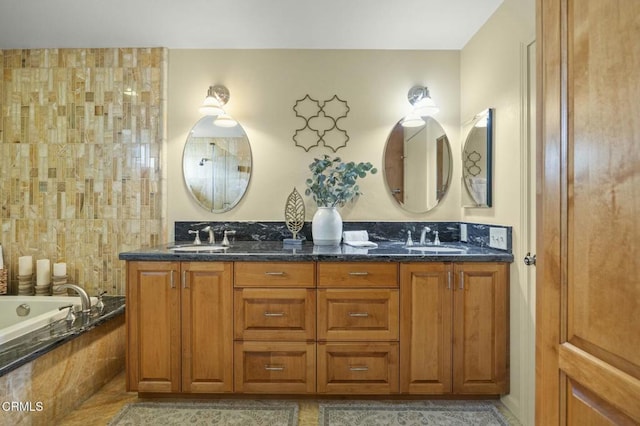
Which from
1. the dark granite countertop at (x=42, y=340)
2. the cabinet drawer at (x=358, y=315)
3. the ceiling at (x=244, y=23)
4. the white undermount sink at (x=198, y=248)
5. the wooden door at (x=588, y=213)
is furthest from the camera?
the white undermount sink at (x=198, y=248)

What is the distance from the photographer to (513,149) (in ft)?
6.33

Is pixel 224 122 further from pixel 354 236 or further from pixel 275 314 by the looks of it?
pixel 275 314

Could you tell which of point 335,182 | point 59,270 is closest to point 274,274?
point 335,182

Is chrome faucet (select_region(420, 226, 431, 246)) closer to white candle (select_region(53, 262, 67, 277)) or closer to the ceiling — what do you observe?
the ceiling

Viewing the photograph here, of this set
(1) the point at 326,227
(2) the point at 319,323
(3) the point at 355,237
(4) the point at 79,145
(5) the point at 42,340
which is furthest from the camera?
(4) the point at 79,145

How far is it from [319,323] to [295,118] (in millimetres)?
1545

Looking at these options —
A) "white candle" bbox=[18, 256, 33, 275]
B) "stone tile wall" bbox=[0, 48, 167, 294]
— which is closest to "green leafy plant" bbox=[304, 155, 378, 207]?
"stone tile wall" bbox=[0, 48, 167, 294]

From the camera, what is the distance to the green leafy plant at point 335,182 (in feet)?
7.92

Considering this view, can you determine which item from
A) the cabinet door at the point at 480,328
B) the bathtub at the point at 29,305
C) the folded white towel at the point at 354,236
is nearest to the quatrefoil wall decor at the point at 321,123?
the folded white towel at the point at 354,236

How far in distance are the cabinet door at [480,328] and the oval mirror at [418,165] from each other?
77 cm

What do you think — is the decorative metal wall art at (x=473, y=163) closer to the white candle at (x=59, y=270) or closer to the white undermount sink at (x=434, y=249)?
the white undermount sink at (x=434, y=249)

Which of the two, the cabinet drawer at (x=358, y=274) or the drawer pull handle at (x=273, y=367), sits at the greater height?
the cabinet drawer at (x=358, y=274)

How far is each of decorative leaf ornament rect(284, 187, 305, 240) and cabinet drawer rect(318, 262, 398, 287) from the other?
62 centimetres

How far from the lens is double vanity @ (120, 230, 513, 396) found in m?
1.91
